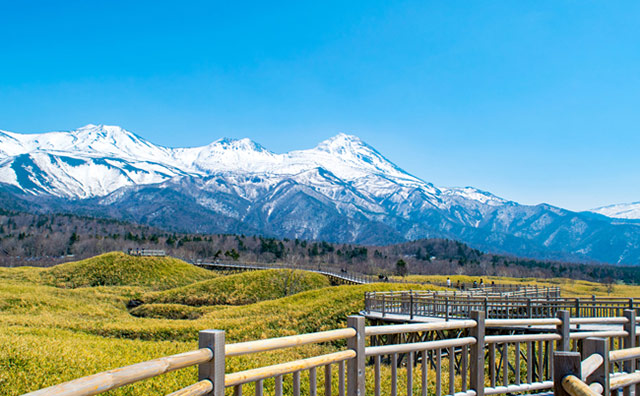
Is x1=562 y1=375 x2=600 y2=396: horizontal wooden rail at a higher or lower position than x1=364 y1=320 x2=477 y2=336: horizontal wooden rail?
higher

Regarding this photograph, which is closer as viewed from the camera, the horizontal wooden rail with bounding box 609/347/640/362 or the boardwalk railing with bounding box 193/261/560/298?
the horizontal wooden rail with bounding box 609/347/640/362

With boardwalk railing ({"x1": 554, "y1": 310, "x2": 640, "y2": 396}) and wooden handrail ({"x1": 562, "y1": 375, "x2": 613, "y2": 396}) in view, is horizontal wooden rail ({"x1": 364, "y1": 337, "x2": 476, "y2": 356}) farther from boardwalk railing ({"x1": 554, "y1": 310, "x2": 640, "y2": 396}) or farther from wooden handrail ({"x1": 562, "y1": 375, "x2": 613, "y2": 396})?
wooden handrail ({"x1": 562, "y1": 375, "x2": 613, "y2": 396})

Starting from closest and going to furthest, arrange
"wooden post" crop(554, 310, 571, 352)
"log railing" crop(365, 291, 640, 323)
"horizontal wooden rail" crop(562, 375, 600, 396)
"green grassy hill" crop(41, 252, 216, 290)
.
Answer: "horizontal wooden rail" crop(562, 375, 600, 396), "wooden post" crop(554, 310, 571, 352), "log railing" crop(365, 291, 640, 323), "green grassy hill" crop(41, 252, 216, 290)

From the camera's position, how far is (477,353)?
7.74 metres

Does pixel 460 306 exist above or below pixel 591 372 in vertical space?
below

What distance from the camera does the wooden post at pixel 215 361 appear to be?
188 inches

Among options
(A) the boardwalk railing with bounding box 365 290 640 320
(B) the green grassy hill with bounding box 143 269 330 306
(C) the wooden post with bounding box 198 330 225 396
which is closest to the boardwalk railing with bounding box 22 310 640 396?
(C) the wooden post with bounding box 198 330 225 396

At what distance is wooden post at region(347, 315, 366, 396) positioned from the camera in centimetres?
629

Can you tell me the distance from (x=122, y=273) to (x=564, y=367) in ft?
262

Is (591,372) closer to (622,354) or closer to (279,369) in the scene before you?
(622,354)

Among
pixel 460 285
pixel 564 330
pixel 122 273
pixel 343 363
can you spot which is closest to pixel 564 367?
pixel 343 363

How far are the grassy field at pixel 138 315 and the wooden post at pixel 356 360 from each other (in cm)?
930

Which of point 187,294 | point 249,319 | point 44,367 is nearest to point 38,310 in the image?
point 249,319

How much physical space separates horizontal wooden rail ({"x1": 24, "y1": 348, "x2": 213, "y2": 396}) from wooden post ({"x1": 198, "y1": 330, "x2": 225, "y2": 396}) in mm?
64
